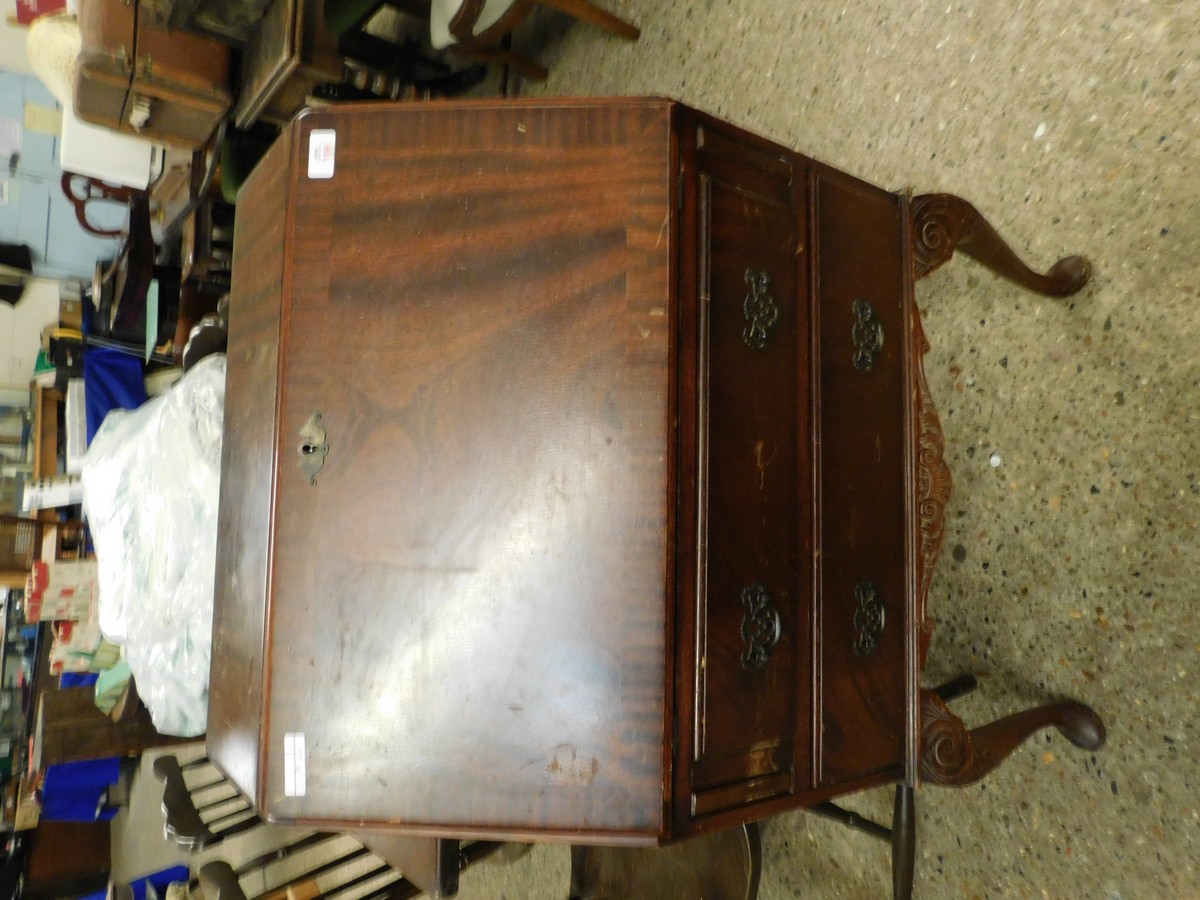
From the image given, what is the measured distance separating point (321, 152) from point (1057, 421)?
51.6 inches

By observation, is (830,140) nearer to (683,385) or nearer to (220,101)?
(683,385)

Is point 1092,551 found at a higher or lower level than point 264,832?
higher

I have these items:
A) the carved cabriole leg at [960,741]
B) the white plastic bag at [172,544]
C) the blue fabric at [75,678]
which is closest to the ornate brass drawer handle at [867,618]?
the carved cabriole leg at [960,741]

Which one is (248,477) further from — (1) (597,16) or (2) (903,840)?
(1) (597,16)

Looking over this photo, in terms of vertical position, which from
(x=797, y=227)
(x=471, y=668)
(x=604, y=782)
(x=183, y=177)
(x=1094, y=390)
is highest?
(x=183, y=177)

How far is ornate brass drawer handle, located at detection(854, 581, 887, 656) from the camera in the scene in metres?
1.10

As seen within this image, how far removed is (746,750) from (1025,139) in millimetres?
1265

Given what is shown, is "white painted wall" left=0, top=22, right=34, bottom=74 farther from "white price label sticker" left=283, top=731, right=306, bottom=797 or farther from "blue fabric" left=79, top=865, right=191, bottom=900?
"white price label sticker" left=283, top=731, right=306, bottom=797

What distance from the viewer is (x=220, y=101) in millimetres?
2551

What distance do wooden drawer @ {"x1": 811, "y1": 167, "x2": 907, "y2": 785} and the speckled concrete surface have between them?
45cm

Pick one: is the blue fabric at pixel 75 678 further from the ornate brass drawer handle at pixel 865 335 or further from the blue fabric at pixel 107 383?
the ornate brass drawer handle at pixel 865 335

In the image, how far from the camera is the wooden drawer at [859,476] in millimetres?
1058

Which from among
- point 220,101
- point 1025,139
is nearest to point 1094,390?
point 1025,139

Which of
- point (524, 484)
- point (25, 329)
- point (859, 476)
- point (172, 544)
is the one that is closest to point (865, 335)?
point (859, 476)
